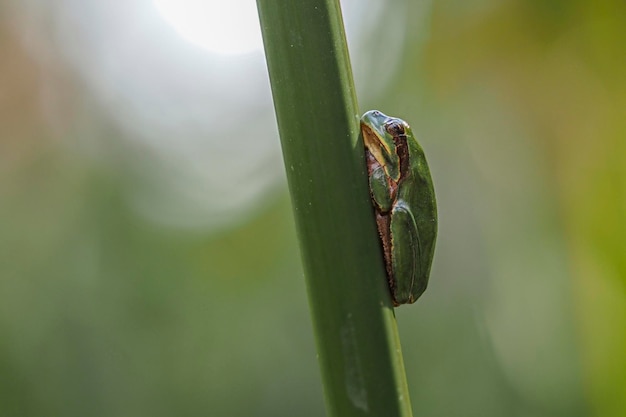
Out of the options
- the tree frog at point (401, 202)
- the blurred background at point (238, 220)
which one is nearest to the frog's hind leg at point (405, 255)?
the tree frog at point (401, 202)

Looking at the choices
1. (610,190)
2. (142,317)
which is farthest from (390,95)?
(142,317)

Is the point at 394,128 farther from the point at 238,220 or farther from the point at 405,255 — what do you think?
the point at 238,220

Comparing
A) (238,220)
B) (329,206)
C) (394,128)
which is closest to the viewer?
(329,206)

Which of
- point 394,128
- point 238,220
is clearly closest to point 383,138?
point 394,128

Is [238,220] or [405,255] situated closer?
[405,255]

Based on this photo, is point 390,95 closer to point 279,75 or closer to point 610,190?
point 610,190

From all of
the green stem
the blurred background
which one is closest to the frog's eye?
the green stem
